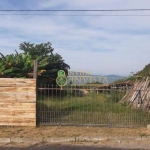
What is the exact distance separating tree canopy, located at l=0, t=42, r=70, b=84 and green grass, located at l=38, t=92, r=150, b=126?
276cm

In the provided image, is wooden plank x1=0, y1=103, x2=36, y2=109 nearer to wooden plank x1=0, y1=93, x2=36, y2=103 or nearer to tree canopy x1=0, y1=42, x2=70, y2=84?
wooden plank x1=0, y1=93, x2=36, y2=103

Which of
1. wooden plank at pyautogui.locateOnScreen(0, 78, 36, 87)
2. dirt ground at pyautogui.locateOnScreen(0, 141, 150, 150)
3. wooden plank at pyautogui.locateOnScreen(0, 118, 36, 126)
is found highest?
wooden plank at pyautogui.locateOnScreen(0, 78, 36, 87)

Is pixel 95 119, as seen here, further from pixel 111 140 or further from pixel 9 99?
pixel 9 99

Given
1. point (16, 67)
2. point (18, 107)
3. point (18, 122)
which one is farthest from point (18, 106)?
point (16, 67)

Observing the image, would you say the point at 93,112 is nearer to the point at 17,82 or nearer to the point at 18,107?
the point at 18,107

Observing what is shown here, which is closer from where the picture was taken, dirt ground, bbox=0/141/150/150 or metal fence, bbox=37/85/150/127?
dirt ground, bbox=0/141/150/150

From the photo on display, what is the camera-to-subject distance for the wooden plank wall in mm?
9555

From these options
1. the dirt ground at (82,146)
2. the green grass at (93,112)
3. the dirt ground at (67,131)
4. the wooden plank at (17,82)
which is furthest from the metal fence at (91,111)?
the dirt ground at (82,146)

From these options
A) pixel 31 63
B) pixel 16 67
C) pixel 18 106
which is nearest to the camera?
pixel 18 106

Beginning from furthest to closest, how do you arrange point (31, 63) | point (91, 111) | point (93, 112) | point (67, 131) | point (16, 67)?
point (31, 63) < point (16, 67) < point (91, 111) < point (93, 112) < point (67, 131)

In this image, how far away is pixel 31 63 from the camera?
17.0 meters

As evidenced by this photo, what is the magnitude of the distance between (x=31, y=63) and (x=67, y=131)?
8.65 m

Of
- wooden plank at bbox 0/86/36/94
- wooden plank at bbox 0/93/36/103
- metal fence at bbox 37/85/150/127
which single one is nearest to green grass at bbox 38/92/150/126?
metal fence at bbox 37/85/150/127

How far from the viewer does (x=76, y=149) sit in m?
7.33
